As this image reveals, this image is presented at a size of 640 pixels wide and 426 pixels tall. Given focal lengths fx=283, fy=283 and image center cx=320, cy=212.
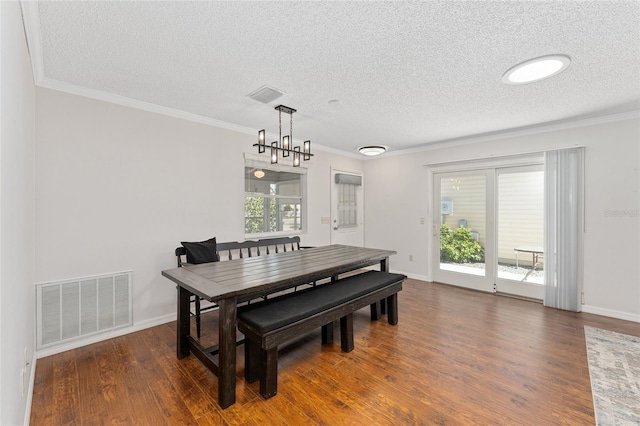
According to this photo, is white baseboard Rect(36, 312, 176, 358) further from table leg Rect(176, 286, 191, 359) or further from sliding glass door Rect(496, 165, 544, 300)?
sliding glass door Rect(496, 165, 544, 300)

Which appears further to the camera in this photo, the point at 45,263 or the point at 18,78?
the point at 45,263

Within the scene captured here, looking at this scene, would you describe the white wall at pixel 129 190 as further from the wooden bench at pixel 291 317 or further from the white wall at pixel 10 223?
the wooden bench at pixel 291 317

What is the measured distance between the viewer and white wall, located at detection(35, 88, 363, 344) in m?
2.62

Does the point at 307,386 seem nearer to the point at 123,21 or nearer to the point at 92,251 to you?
the point at 92,251

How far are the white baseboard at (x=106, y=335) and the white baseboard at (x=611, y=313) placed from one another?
522 centimetres

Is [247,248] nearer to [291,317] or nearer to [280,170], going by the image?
[280,170]

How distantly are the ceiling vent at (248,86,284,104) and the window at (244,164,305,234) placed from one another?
1363 millimetres

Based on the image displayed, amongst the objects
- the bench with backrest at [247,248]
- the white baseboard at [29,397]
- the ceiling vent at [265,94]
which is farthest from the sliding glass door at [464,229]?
the white baseboard at [29,397]

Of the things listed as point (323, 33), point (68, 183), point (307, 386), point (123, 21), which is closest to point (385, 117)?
point (323, 33)

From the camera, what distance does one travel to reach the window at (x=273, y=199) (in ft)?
14.0

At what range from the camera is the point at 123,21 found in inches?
70.8

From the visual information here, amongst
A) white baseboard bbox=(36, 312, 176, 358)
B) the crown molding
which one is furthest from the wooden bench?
the crown molding

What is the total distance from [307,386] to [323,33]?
99.7 inches

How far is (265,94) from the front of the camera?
2.86 metres
